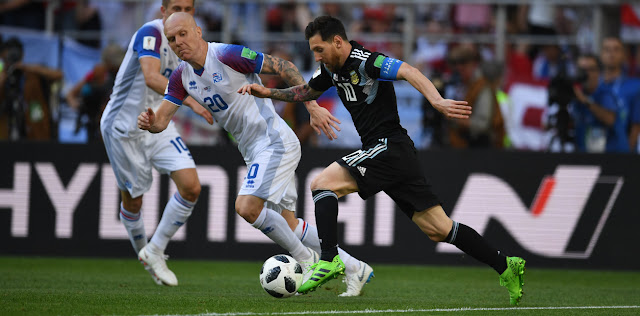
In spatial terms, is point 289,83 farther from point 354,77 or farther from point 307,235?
point 307,235

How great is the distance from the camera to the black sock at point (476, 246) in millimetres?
7027

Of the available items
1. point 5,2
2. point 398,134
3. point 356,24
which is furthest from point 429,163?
point 5,2

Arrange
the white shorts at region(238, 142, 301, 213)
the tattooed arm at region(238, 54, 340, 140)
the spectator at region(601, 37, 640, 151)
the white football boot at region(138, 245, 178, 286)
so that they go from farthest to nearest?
the spectator at region(601, 37, 640, 151) < the white football boot at region(138, 245, 178, 286) < the white shorts at region(238, 142, 301, 213) < the tattooed arm at region(238, 54, 340, 140)

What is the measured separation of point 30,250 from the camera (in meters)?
11.7

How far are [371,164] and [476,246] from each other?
105 centimetres

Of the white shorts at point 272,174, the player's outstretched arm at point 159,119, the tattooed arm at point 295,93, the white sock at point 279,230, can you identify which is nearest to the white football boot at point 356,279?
the white sock at point 279,230

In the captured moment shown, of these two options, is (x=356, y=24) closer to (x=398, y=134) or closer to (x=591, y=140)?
(x=591, y=140)

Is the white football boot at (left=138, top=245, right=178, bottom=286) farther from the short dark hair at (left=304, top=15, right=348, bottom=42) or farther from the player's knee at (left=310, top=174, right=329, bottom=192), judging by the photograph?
the short dark hair at (left=304, top=15, right=348, bottom=42)

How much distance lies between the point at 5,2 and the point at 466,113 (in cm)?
999

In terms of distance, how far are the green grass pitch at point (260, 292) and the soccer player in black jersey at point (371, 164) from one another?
1.47 ft

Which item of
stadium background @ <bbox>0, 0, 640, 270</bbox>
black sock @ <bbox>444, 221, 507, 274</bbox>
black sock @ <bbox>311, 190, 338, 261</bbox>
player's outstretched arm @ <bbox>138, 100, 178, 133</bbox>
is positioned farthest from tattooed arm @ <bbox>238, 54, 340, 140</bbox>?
stadium background @ <bbox>0, 0, 640, 270</bbox>

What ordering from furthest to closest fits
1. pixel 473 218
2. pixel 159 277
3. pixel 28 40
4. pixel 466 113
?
pixel 28 40 < pixel 473 218 < pixel 159 277 < pixel 466 113

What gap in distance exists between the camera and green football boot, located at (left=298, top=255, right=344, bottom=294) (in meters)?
6.50

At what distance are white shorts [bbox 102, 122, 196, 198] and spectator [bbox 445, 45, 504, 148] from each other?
4841mm
